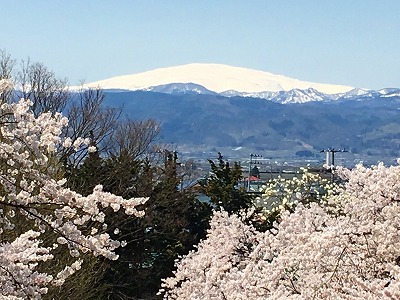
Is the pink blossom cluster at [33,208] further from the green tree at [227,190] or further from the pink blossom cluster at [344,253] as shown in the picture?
the green tree at [227,190]

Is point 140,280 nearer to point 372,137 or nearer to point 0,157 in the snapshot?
point 0,157

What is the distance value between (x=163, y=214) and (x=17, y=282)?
40.3 feet

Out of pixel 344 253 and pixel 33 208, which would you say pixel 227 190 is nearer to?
pixel 344 253

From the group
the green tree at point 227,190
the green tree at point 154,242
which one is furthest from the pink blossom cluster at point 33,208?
the green tree at point 227,190

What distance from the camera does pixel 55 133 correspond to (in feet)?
14.0

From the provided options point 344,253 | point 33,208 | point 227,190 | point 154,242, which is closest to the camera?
point 33,208

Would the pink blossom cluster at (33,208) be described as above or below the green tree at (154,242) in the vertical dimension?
above

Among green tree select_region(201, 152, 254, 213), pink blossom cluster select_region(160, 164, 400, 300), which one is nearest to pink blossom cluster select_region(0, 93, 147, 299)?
pink blossom cluster select_region(160, 164, 400, 300)

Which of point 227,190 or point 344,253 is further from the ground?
point 344,253

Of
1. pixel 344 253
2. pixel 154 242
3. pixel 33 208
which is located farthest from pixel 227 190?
pixel 33 208

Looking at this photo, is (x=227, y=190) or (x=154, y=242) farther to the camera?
(x=227, y=190)

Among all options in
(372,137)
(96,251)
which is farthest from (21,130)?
(372,137)

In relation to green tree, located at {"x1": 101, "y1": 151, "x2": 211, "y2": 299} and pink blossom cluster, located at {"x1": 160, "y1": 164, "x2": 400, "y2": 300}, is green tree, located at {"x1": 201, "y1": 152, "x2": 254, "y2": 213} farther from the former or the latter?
pink blossom cluster, located at {"x1": 160, "y1": 164, "x2": 400, "y2": 300}

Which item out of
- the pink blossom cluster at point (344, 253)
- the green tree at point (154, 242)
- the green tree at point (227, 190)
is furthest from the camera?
the green tree at point (227, 190)
